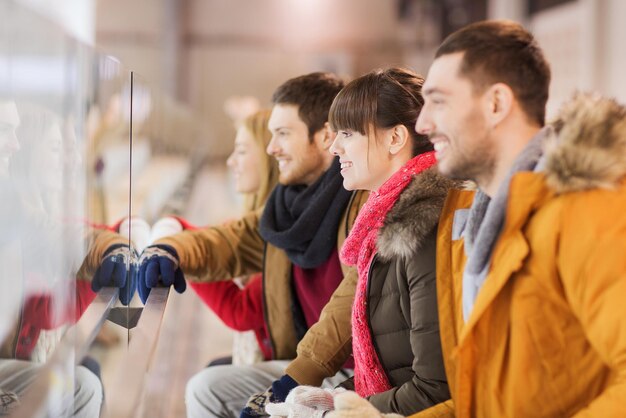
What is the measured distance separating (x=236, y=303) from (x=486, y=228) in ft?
5.21

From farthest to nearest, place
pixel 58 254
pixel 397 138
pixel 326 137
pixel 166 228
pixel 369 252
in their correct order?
pixel 166 228 → pixel 326 137 → pixel 397 138 → pixel 369 252 → pixel 58 254

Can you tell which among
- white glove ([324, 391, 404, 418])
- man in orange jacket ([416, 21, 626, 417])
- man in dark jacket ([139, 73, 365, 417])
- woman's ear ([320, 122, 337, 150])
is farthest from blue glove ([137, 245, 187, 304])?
man in orange jacket ([416, 21, 626, 417])

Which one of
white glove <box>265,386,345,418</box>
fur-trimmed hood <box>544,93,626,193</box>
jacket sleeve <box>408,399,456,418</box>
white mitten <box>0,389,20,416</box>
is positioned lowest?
white glove <box>265,386,345,418</box>

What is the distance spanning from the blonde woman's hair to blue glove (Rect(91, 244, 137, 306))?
0.97 meters

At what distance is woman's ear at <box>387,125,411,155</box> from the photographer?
2.04m

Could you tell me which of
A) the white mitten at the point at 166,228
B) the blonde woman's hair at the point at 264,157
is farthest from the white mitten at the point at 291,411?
the blonde woman's hair at the point at 264,157

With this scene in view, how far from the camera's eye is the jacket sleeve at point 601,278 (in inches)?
52.9

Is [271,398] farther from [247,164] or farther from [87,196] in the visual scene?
[247,164]

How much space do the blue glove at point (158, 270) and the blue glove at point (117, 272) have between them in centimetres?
5

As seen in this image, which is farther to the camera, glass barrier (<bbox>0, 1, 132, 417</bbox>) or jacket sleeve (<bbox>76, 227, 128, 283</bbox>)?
jacket sleeve (<bbox>76, 227, 128, 283</bbox>)

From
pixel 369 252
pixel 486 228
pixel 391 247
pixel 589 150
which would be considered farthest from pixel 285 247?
pixel 589 150

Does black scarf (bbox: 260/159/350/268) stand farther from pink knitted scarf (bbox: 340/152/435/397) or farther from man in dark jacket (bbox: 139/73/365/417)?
pink knitted scarf (bbox: 340/152/435/397)

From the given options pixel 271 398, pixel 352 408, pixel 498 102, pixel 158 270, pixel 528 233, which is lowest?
pixel 271 398

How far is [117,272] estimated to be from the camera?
2148 millimetres
